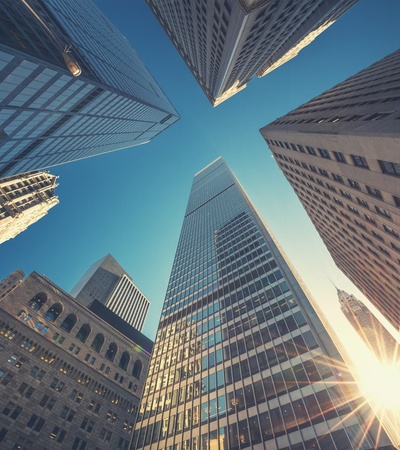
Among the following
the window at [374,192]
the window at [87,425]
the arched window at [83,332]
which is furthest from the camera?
the arched window at [83,332]

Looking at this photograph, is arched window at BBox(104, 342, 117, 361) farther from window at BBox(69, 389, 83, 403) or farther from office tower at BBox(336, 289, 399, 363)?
office tower at BBox(336, 289, 399, 363)

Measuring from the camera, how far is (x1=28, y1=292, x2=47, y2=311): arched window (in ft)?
213

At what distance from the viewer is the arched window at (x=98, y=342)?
72.6 meters

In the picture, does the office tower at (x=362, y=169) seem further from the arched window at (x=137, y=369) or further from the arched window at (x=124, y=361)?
the arched window at (x=137, y=369)

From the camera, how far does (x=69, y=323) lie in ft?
234

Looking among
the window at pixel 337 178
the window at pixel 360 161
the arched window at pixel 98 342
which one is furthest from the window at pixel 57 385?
the window at pixel 360 161

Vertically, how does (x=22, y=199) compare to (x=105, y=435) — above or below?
above

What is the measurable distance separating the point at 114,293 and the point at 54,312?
95.5m

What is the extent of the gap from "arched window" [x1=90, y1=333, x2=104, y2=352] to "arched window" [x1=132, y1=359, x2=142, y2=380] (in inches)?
536

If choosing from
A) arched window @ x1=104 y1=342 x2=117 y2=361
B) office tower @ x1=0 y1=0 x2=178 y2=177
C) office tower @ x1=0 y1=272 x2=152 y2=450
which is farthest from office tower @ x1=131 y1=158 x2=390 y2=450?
office tower @ x1=0 y1=0 x2=178 y2=177

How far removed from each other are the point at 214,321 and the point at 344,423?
28.1 meters

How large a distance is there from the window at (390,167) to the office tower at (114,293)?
152676 mm

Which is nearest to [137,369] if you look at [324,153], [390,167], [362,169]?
[324,153]

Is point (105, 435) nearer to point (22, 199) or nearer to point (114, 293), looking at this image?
point (22, 199)
